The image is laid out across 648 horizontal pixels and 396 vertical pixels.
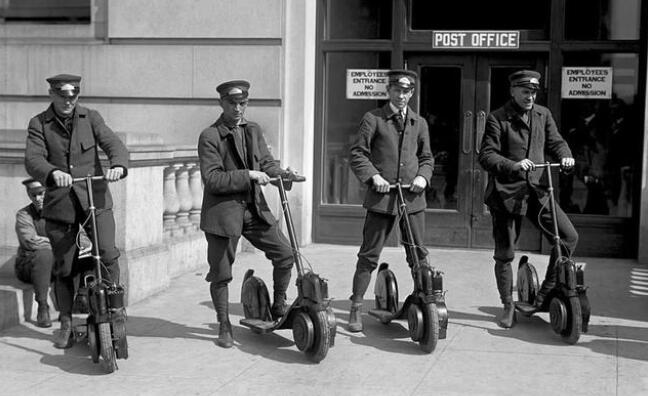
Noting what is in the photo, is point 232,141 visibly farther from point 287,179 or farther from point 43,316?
point 43,316

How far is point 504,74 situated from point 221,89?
533cm


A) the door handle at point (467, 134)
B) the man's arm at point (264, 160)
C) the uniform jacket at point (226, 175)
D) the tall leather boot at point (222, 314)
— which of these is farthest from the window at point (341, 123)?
the tall leather boot at point (222, 314)

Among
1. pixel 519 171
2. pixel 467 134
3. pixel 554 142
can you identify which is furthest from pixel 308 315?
pixel 467 134

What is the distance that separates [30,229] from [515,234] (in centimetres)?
385

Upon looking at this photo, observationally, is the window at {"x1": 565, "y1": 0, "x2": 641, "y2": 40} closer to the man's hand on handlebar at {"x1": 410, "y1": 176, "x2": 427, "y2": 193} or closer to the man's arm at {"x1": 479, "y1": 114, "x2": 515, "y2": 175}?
the man's arm at {"x1": 479, "y1": 114, "x2": 515, "y2": 175}

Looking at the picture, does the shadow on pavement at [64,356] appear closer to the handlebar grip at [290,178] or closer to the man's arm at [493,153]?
the handlebar grip at [290,178]

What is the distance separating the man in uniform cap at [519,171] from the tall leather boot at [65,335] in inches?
131

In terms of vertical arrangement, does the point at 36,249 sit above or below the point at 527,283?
above

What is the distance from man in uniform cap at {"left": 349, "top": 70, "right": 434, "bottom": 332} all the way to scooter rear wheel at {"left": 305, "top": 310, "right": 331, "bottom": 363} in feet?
3.28

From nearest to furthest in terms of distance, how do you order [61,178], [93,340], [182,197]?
[93,340] → [61,178] → [182,197]

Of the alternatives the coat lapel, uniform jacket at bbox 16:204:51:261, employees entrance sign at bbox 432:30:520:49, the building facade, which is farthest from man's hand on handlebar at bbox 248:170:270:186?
employees entrance sign at bbox 432:30:520:49

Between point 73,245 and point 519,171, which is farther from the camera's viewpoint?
point 519,171

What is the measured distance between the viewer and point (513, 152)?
7.94 m

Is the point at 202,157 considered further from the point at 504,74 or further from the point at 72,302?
the point at 504,74
